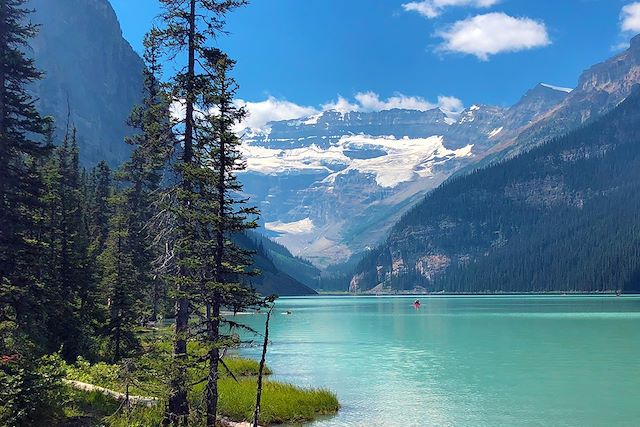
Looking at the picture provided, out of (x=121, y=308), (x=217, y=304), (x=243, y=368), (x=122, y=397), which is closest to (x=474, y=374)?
(x=243, y=368)

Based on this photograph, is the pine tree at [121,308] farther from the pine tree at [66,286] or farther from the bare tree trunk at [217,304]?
the bare tree trunk at [217,304]

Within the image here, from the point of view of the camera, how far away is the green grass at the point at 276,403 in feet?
104

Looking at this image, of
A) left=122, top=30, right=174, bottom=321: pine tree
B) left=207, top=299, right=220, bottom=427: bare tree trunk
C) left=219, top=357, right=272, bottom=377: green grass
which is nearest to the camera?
left=207, top=299, right=220, bottom=427: bare tree trunk

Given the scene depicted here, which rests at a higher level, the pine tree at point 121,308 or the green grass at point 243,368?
the pine tree at point 121,308

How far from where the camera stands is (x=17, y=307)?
1105 inches

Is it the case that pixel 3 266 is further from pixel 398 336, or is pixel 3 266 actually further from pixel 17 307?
pixel 398 336

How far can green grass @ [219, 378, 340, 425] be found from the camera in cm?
3156

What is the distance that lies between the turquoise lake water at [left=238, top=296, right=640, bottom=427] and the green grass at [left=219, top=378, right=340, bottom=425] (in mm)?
1306

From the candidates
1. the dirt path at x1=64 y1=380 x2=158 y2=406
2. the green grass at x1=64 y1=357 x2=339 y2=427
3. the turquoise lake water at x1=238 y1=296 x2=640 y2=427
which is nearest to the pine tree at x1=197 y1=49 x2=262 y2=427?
the green grass at x1=64 y1=357 x2=339 y2=427

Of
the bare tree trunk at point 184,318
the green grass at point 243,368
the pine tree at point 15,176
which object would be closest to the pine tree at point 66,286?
the pine tree at point 15,176

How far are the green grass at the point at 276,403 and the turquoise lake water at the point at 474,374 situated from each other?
131 centimetres

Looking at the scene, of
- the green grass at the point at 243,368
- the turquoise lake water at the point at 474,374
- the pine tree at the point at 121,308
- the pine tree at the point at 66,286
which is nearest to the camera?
the turquoise lake water at the point at 474,374

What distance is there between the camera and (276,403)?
3309 centimetres

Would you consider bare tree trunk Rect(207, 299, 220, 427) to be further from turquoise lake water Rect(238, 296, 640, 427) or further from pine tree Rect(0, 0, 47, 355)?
turquoise lake water Rect(238, 296, 640, 427)
